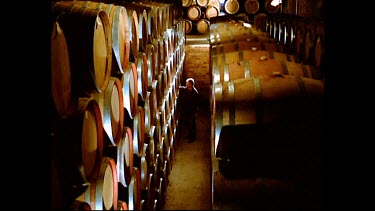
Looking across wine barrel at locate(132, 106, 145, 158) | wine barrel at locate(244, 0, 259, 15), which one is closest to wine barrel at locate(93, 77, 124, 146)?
wine barrel at locate(132, 106, 145, 158)

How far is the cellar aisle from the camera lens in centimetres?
717

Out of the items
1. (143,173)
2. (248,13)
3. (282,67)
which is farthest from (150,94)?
(248,13)

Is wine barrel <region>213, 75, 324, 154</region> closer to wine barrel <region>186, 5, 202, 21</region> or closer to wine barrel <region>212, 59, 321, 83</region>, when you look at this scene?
wine barrel <region>212, 59, 321, 83</region>

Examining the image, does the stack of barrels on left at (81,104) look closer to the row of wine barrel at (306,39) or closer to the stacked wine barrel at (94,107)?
the stacked wine barrel at (94,107)

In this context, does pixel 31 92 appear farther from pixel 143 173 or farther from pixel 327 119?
pixel 143 173

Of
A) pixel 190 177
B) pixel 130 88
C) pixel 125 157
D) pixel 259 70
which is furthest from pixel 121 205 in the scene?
pixel 190 177

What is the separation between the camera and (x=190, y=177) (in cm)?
841

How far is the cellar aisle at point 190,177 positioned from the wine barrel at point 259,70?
215 cm

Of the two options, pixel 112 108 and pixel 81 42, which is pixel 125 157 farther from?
pixel 81 42

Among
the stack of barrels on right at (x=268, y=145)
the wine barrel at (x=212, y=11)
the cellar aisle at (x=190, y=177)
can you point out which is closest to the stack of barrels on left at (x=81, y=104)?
the stack of barrels on right at (x=268, y=145)

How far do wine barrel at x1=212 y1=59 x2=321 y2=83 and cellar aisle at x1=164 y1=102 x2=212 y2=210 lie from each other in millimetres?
2152

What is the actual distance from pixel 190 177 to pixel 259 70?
4.19 m

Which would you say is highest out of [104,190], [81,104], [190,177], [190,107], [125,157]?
[81,104]

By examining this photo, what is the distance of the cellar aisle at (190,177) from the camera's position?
23.5 feet
